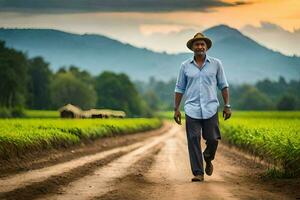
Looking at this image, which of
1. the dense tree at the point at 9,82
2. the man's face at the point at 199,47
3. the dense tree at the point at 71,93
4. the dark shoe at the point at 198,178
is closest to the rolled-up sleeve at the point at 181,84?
the man's face at the point at 199,47

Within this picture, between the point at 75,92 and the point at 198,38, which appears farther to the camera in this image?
the point at 75,92

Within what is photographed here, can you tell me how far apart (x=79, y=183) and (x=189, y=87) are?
2789 mm

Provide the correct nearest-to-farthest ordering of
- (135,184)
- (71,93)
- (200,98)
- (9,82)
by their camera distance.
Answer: (135,184), (200,98), (9,82), (71,93)

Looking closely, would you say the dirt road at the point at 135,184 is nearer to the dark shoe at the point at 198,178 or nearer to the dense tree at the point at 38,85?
the dark shoe at the point at 198,178

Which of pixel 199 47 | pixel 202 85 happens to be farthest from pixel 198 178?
pixel 199 47

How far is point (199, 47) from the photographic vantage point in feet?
39.8

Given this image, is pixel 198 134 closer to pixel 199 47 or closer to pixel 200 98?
pixel 200 98

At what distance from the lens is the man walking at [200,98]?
12.1 metres

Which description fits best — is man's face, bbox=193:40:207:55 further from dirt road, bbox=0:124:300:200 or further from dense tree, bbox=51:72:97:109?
dense tree, bbox=51:72:97:109

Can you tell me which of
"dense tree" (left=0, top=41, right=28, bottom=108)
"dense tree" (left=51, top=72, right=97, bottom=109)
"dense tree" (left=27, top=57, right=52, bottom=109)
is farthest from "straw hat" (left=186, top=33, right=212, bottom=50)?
"dense tree" (left=51, top=72, right=97, bottom=109)

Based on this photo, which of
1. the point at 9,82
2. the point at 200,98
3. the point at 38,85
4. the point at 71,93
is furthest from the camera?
the point at 71,93

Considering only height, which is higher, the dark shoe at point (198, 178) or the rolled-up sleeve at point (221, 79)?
the rolled-up sleeve at point (221, 79)

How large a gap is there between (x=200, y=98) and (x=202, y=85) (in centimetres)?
25

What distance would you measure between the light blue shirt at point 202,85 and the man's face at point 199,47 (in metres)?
0.14
